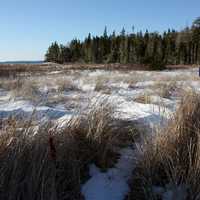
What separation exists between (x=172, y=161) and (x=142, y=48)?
6291 cm

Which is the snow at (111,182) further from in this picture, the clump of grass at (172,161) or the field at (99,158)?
the clump of grass at (172,161)

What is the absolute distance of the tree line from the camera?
61.5 meters

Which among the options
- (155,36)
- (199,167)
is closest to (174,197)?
(199,167)

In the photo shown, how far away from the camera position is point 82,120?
125 inches

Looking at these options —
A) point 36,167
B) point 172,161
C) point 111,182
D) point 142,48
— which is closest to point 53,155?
point 36,167

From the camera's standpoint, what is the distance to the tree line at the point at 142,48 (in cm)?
6150

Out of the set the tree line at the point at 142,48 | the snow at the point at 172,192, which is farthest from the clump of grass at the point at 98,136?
the tree line at the point at 142,48

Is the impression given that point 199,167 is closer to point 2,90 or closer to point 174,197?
point 174,197

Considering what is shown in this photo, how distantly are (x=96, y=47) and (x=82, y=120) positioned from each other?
6966 cm

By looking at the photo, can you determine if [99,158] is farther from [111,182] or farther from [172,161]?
[172,161]

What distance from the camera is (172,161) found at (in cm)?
261

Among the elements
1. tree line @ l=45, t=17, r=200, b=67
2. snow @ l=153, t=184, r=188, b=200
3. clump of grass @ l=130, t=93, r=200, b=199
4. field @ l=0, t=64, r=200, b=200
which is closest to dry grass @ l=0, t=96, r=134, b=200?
field @ l=0, t=64, r=200, b=200

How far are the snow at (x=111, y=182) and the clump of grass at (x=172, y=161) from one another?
11cm

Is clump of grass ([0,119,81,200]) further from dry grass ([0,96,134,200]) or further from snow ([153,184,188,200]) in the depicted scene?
snow ([153,184,188,200])
